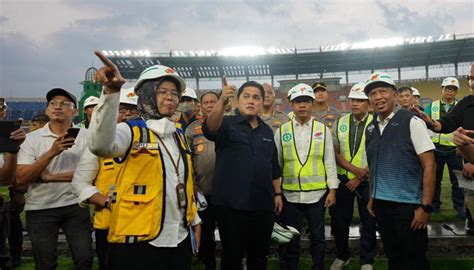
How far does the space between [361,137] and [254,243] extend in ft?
6.63

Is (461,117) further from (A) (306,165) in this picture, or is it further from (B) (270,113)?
(B) (270,113)

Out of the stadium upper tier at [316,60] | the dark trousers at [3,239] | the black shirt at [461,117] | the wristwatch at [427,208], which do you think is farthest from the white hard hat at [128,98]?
the stadium upper tier at [316,60]

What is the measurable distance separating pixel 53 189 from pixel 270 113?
126 inches

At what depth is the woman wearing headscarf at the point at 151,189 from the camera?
1.84 metres

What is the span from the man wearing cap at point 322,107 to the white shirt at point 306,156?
139 centimetres

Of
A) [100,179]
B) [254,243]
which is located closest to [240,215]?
[254,243]

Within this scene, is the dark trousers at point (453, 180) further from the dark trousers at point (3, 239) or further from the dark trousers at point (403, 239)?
the dark trousers at point (3, 239)

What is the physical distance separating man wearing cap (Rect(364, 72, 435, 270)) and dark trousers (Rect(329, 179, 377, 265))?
81 cm

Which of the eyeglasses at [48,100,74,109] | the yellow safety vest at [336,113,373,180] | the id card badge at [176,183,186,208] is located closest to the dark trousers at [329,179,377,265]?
the yellow safety vest at [336,113,373,180]

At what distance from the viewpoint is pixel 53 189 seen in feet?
9.95

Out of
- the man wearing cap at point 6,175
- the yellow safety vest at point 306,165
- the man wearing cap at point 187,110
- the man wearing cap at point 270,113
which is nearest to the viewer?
the man wearing cap at point 6,175

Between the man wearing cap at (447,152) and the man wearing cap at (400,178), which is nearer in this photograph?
the man wearing cap at (400,178)

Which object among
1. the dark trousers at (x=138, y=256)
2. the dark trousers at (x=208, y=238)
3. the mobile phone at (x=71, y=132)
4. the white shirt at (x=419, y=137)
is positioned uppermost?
the mobile phone at (x=71, y=132)

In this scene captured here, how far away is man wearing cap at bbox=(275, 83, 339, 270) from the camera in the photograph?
3598mm
